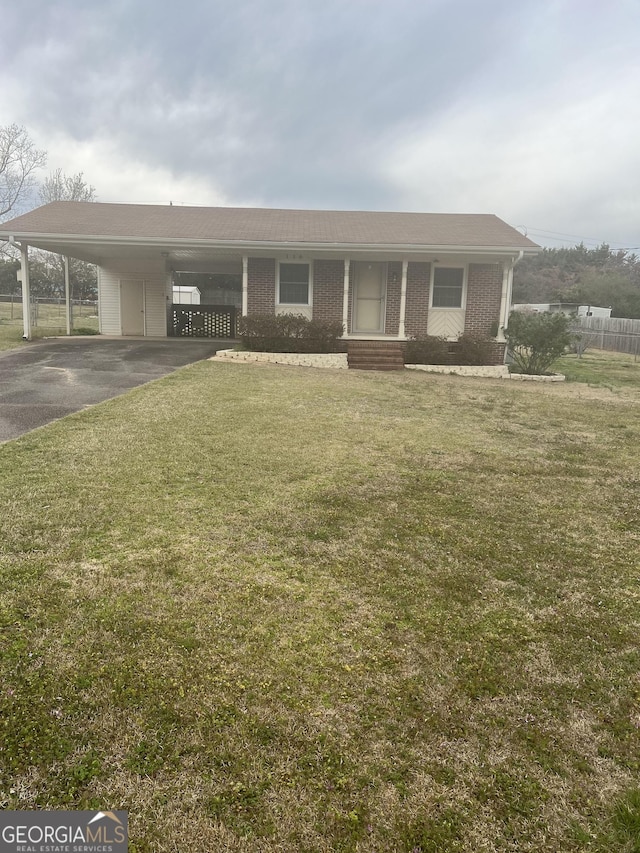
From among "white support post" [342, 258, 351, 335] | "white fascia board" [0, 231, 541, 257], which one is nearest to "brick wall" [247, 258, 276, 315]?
"white fascia board" [0, 231, 541, 257]

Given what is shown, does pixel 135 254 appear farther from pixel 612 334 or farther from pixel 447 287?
pixel 612 334

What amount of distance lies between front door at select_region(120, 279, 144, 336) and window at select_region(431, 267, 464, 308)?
10491 millimetres

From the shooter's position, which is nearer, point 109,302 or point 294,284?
point 294,284

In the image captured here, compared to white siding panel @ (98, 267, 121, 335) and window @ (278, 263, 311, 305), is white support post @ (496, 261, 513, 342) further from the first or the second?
white siding panel @ (98, 267, 121, 335)

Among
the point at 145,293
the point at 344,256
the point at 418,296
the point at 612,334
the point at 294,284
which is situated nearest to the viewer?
the point at 344,256

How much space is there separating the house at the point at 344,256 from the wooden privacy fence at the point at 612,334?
34.3ft

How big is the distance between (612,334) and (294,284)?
17.2 meters

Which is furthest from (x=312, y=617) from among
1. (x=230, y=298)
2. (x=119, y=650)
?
(x=230, y=298)

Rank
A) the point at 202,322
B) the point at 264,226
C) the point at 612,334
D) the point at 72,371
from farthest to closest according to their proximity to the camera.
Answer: the point at 612,334 → the point at 202,322 → the point at 264,226 → the point at 72,371

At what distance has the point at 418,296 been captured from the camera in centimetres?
1593

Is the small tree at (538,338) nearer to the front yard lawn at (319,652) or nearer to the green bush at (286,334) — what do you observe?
the green bush at (286,334)

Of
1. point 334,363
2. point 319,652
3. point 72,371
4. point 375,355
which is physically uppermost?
point 375,355

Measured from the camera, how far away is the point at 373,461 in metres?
5.50

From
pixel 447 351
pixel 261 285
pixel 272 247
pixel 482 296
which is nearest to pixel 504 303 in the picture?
pixel 482 296
